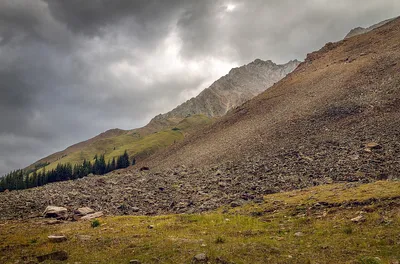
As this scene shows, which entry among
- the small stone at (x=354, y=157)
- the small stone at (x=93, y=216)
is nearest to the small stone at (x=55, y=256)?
the small stone at (x=93, y=216)

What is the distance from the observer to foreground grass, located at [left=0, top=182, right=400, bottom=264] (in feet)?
63.1

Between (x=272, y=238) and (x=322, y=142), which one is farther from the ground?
(x=322, y=142)

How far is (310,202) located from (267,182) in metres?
16.8

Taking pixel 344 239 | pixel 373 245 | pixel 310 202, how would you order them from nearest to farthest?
pixel 373 245, pixel 344 239, pixel 310 202

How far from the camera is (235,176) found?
55.9 m

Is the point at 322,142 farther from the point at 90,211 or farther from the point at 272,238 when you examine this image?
the point at 90,211

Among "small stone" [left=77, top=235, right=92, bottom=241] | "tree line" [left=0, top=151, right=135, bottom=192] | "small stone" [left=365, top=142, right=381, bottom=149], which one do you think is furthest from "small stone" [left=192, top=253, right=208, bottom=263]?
"tree line" [left=0, top=151, right=135, bottom=192]

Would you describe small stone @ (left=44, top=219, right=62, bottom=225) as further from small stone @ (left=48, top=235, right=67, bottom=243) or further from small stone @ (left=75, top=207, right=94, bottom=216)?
small stone @ (left=48, top=235, right=67, bottom=243)

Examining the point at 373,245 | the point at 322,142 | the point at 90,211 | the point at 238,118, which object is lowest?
the point at 373,245

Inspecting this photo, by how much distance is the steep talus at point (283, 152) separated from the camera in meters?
45.4

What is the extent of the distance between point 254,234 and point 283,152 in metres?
39.4

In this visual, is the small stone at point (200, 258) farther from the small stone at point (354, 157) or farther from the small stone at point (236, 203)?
the small stone at point (354, 157)

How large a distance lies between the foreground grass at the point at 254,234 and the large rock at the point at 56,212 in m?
2.68

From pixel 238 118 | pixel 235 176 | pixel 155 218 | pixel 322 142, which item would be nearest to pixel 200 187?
pixel 235 176
